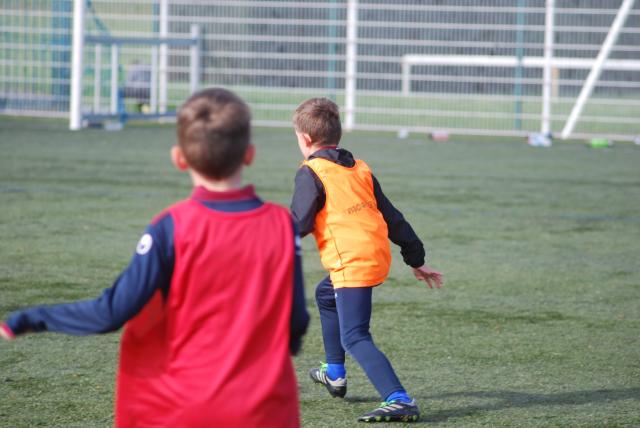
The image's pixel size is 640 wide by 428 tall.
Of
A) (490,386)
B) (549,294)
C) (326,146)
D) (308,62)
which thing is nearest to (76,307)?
(326,146)

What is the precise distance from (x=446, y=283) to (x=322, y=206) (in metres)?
2.85

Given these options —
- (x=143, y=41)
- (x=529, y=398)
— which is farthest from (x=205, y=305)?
(x=143, y=41)

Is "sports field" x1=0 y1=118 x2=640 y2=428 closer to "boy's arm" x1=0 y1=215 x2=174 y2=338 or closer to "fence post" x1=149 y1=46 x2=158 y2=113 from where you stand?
"boy's arm" x1=0 y1=215 x2=174 y2=338

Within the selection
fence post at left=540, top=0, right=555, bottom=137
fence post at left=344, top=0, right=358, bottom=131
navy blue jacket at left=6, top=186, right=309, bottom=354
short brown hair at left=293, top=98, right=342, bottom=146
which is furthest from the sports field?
fence post at left=344, top=0, right=358, bottom=131

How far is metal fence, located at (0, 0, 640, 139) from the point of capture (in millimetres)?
20422

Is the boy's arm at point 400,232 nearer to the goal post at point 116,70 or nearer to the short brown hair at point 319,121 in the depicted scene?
the short brown hair at point 319,121

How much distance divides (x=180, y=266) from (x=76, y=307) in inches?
9.4

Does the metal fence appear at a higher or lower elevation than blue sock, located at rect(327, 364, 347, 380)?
higher

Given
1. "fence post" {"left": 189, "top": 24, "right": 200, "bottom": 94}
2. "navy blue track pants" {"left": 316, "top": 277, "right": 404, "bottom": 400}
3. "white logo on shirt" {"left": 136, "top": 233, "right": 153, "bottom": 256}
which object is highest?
"fence post" {"left": 189, "top": 24, "right": 200, "bottom": 94}

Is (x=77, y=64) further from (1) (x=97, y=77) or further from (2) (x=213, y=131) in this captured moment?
(2) (x=213, y=131)

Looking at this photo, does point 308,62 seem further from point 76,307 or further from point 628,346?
point 76,307

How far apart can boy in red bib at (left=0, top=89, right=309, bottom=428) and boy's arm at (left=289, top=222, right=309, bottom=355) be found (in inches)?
1.8

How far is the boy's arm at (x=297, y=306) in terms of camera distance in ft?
8.34

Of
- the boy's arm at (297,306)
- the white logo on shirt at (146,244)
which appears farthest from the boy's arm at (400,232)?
the white logo on shirt at (146,244)
